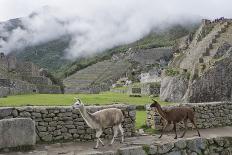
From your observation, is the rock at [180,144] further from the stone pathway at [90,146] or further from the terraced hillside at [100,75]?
the terraced hillside at [100,75]

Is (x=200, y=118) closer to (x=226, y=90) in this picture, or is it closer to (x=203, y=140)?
(x=203, y=140)

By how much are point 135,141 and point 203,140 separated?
82.8 inches

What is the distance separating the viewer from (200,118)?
55.6ft

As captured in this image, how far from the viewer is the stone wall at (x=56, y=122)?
1304cm

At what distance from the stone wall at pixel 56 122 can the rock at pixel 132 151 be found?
2.04 metres

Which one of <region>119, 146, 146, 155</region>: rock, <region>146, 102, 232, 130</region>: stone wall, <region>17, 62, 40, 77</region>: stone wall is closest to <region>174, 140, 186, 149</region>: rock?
<region>119, 146, 146, 155</region>: rock

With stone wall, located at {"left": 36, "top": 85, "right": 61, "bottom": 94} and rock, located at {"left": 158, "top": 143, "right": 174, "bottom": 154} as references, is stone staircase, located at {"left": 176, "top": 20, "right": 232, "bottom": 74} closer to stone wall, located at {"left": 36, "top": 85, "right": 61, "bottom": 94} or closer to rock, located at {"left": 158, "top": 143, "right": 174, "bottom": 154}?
stone wall, located at {"left": 36, "top": 85, "right": 61, "bottom": 94}

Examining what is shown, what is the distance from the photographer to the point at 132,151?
12.4 metres

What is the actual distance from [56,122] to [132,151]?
2.56 meters

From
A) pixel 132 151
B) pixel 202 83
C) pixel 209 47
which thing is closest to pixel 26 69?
pixel 209 47

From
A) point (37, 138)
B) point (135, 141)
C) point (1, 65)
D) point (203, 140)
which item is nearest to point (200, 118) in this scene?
point (203, 140)

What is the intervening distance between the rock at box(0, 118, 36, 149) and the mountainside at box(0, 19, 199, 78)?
348 ft

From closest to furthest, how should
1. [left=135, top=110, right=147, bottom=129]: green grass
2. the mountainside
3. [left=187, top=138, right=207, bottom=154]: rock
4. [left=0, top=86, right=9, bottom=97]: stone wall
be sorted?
[left=187, top=138, right=207, bottom=154]: rock, [left=135, top=110, right=147, bottom=129]: green grass, [left=0, top=86, right=9, bottom=97]: stone wall, the mountainside

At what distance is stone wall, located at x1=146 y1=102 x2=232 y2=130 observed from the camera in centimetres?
1638
